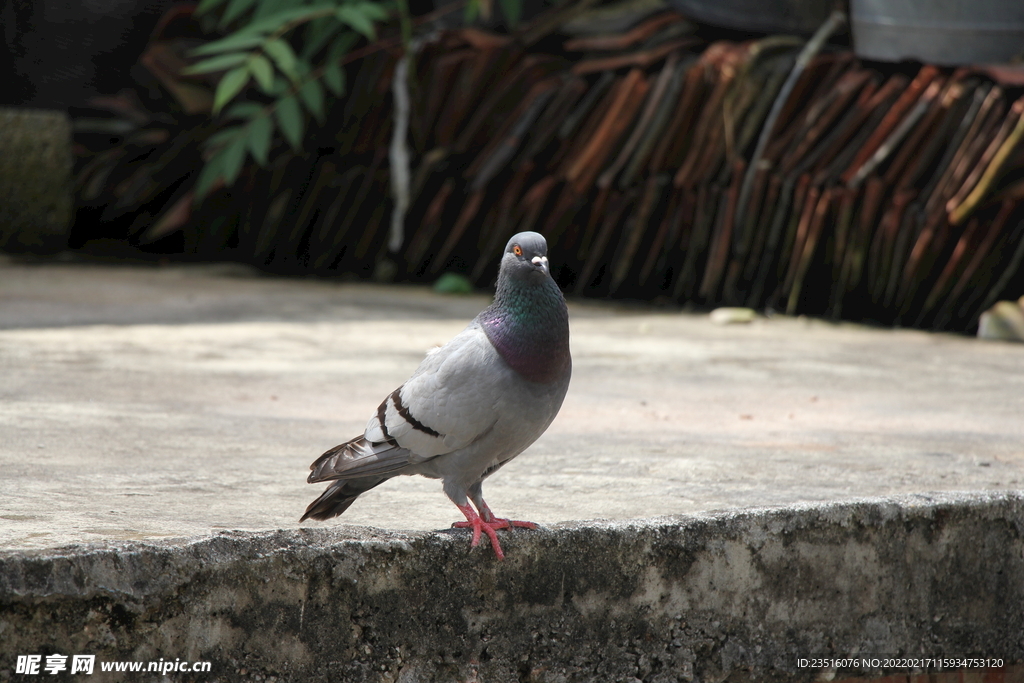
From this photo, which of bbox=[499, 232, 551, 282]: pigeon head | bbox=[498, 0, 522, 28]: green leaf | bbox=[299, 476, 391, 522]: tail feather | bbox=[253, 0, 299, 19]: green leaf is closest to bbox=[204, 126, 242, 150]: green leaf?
bbox=[253, 0, 299, 19]: green leaf

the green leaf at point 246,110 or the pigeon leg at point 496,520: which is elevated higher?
the pigeon leg at point 496,520

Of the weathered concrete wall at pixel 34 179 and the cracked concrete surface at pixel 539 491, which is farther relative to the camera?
the weathered concrete wall at pixel 34 179

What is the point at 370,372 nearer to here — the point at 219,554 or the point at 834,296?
the point at 219,554

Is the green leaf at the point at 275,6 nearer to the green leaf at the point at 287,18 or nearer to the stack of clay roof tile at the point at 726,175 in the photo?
the green leaf at the point at 287,18

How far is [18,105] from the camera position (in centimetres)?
736

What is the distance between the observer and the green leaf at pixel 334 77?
6.35 m

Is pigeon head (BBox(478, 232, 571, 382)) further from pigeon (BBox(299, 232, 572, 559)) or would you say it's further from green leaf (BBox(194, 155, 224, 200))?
green leaf (BBox(194, 155, 224, 200))

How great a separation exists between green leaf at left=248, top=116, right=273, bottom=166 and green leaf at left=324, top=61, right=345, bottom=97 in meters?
0.44

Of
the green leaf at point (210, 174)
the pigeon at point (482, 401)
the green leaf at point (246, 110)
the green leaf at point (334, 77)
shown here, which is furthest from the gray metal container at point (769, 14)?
the pigeon at point (482, 401)

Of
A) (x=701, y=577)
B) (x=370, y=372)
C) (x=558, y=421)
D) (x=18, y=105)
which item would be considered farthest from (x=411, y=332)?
(x=18, y=105)

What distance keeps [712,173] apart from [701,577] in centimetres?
409

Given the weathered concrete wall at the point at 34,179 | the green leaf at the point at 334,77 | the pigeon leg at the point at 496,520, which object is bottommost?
the weathered concrete wall at the point at 34,179

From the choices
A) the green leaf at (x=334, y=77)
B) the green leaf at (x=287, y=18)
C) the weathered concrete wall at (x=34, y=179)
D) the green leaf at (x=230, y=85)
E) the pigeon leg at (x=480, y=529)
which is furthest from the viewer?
the weathered concrete wall at (x=34, y=179)

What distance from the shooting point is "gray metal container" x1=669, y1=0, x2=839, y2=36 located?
20.0 feet
